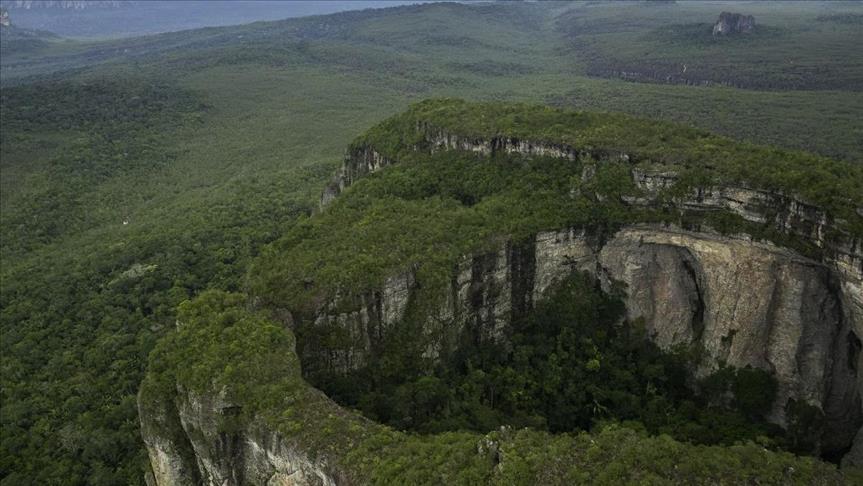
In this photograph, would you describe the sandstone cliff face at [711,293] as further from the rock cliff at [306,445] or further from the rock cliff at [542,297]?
the rock cliff at [306,445]

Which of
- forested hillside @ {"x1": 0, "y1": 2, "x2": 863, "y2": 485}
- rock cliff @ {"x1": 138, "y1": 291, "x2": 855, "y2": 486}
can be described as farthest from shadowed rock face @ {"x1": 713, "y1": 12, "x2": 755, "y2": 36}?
rock cliff @ {"x1": 138, "y1": 291, "x2": 855, "y2": 486}

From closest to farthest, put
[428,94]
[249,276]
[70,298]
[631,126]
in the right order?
1. [249,276]
2. [631,126]
3. [70,298]
4. [428,94]

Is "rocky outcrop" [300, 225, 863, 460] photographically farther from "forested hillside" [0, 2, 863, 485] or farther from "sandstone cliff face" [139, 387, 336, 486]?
"sandstone cliff face" [139, 387, 336, 486]

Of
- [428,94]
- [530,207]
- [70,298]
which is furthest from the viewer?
[428,94]

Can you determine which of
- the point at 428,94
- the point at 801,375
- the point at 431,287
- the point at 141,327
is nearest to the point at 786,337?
the point at 801,375

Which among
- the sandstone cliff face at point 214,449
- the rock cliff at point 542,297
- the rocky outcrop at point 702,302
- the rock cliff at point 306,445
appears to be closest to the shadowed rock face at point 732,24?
the rock cliff at point 542,297

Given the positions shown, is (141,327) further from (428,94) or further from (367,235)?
(428,94)
